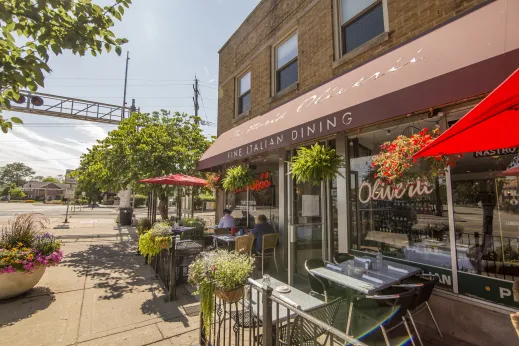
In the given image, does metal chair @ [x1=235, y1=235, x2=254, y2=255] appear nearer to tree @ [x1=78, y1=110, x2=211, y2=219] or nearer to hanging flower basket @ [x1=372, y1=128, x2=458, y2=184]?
hanging flower basket @ [x1=372, y1=128, x2=458, y2=184]

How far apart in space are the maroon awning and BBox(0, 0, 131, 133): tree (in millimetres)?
3110

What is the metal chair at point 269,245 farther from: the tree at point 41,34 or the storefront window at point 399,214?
the tree at point 41,34

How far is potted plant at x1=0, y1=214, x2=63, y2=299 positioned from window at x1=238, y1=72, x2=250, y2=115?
6.56 m

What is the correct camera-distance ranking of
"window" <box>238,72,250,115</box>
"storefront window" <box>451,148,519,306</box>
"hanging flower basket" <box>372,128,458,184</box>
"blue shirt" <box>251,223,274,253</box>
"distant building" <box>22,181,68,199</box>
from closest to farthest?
"hanging flower basket" <box>372,128,458,184</box> < "storefront window" <box>451,148,519,306</box> < "blue shirt" <box>251,223,274,253</box> < "window" <box>238,72,250,115</box> < "distant building" <box>22,181,68,199</box>

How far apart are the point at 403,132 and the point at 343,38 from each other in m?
2.60

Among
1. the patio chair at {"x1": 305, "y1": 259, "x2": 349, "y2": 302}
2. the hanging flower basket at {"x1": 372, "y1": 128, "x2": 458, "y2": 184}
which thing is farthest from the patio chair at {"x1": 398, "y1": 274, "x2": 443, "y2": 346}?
the hanging flower basket at {"x1": 372, "y1": 128, "x2": 458, "y2": 184}

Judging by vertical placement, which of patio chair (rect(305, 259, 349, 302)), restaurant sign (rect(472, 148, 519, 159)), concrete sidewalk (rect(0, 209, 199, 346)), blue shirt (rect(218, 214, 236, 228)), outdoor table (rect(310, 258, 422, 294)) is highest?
restaurant sign (rect(472, 148, 519, 159))

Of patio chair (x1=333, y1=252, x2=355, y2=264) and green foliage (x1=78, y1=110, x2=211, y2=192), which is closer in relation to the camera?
patio chair (x1=333, y1=252, x2=355, y2=264)

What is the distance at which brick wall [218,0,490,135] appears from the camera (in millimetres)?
4211

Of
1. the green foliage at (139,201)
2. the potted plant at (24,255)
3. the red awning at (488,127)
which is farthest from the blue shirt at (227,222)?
the green foliage at (139,201)

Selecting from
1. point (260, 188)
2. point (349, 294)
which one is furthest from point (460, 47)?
point (260, 188)

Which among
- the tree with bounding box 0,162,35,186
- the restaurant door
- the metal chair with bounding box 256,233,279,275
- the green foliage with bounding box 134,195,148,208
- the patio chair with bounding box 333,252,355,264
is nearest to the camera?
the patio chair with bounding box 333,252,355,264

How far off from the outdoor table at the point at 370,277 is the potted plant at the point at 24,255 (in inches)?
202

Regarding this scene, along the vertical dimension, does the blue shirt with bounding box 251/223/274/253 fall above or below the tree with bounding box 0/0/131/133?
below
